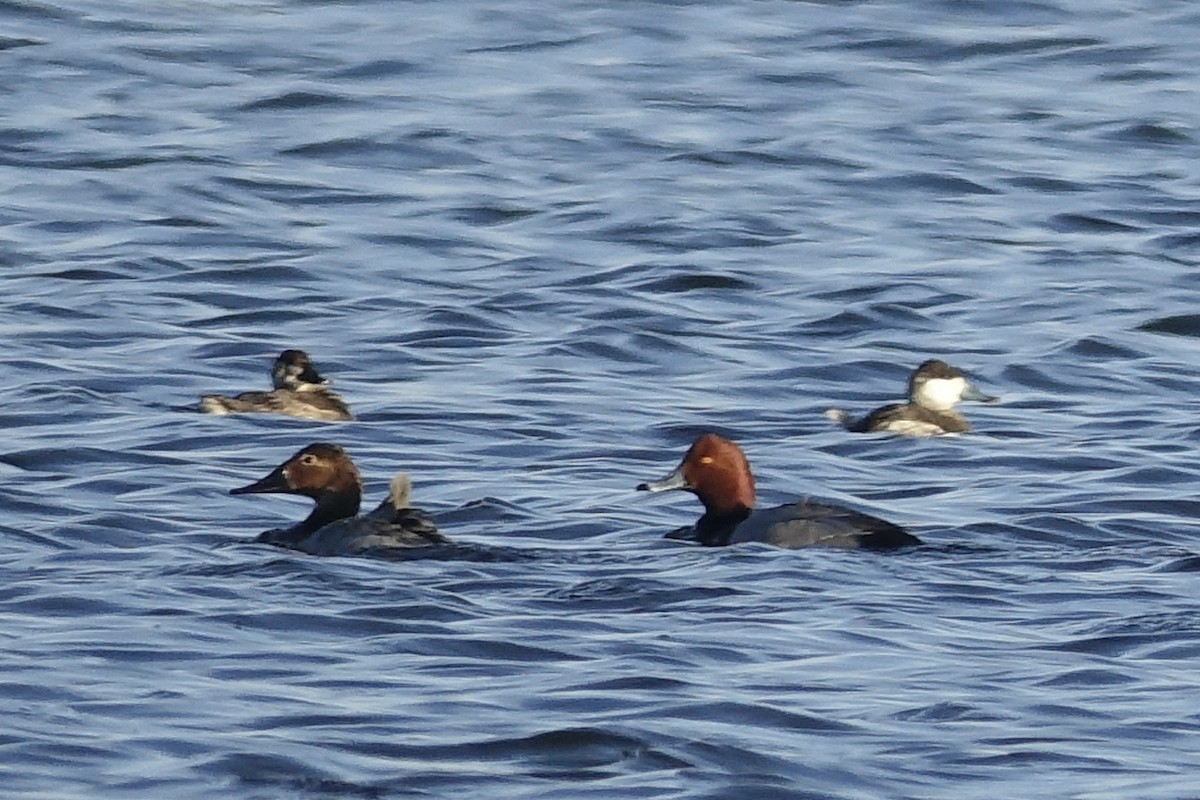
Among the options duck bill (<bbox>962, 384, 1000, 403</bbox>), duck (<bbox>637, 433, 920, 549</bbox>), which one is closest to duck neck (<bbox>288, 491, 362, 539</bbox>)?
duck (<bbox>637, 433, 920, 549</bbox>)

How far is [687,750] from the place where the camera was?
9.05m

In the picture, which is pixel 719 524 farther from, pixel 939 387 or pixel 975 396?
pixel 975 396

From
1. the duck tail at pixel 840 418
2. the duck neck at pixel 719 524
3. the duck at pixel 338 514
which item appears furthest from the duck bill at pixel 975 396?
the duck at pixel 338 514

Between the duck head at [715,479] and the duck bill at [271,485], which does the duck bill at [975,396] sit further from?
the duck bill at [271,485]

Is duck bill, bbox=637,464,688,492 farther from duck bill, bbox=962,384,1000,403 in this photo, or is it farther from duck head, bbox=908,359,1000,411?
duck bill, bbox=962,384,1000,403

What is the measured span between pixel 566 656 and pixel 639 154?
14.8 meters

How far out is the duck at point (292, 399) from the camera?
51.5 ft

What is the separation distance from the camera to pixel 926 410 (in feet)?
51.6

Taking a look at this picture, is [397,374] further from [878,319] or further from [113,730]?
[113,730]

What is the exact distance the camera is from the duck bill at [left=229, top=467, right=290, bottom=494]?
13.2m

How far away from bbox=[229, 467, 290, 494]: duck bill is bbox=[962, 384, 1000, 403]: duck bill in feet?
15.3

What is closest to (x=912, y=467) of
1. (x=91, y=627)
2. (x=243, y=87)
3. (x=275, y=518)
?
(x=275, y=518)

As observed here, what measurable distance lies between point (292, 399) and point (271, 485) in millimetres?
2524

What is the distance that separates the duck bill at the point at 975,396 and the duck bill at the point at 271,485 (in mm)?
4664
